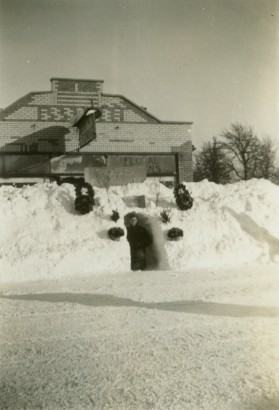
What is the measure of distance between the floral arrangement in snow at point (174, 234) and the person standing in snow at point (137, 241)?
0.60 m

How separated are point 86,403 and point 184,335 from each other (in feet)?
6.06

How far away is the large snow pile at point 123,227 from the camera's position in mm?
10703

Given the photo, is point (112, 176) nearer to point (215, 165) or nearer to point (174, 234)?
point (174, 234)

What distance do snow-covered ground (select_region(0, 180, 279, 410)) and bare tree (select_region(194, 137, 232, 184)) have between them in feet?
79.0

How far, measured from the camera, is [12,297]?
773 cm

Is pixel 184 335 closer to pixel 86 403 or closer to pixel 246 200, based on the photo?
pixel 86 403

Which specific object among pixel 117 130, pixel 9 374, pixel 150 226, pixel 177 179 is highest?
pixel 117 130

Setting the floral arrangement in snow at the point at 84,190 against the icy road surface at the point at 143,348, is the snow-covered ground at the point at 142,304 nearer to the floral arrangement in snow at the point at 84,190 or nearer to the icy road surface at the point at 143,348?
the icy road surface at the point at 143,348

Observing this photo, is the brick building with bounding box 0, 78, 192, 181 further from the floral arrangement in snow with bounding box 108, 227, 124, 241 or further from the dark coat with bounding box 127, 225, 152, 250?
the floral arrangement in snow with bounding box 108, 227, 124, 241

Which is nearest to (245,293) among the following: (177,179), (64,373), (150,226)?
(64,373)

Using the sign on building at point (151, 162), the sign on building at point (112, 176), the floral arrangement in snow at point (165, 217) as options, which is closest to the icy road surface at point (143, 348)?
the floral arrangement in snow at point (165, 217)

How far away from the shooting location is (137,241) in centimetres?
1184

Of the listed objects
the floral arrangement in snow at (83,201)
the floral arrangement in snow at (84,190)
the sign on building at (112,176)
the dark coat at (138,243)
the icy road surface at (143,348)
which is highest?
the sign on building at (112,176)

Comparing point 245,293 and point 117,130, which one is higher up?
point 117,130
